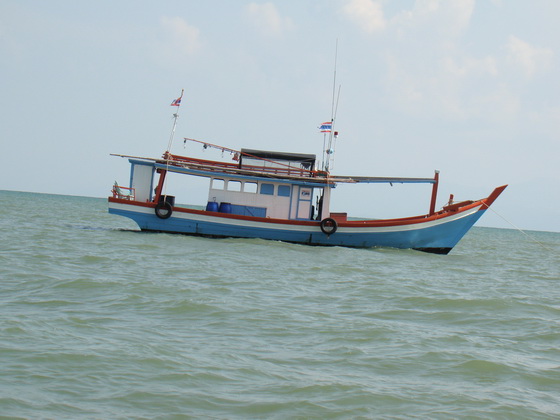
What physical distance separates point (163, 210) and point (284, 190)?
473 cm

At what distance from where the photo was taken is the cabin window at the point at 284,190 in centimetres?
2431

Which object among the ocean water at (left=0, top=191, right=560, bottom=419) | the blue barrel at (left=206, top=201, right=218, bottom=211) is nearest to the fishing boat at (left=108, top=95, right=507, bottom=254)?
the blue barrel at (left=206, top=201, right=218, bottom=211)

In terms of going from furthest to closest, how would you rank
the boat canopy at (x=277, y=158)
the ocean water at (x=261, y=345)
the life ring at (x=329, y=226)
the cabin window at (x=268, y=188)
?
the boat canopy at (x=277, y=158)
the cabin window at (x=268, y=188)
the life ring at (x=329, y=226)
the ocean water at (x=261, y=345)

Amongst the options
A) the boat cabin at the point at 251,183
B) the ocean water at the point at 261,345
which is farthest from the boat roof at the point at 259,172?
the ocean water at the point at 261,345

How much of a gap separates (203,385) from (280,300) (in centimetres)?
505

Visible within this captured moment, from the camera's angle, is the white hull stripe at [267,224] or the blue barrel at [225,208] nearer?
the white hull stripe at [267,224]

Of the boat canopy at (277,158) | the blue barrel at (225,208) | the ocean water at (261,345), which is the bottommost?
the ocean water at (261,345)

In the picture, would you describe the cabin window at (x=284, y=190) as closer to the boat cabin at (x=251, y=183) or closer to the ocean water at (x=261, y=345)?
the boat cabin at (x=251, y=183)

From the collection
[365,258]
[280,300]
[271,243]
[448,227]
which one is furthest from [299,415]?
[448,227]

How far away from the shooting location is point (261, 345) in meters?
7.98

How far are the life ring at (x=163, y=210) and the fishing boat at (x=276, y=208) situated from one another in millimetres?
38

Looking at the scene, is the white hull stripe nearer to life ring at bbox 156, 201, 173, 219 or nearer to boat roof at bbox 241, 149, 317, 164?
life ring at bbox 156, 201, 173, 219

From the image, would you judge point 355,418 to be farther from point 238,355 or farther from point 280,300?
point 280,300

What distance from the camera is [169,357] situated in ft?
23.3
